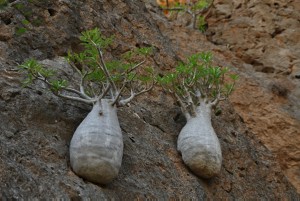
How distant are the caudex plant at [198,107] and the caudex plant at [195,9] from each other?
7.13 m

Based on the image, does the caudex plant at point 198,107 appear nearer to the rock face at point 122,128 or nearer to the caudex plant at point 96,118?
the rock face at point 122,128

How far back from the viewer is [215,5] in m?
15.7

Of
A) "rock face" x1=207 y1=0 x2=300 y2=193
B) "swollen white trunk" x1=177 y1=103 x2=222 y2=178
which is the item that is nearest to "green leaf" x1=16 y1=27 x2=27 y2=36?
"swollen white trunk" x1=177 y1=103 x2=222 y2=178

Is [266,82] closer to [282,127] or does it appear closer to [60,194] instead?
[282,127]

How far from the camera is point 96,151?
5.39m

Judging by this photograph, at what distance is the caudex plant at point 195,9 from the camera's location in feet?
50.0

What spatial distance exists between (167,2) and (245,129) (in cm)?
906

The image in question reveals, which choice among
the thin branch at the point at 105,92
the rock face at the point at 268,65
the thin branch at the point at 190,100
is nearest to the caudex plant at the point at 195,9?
the rock face at the point at 268,65

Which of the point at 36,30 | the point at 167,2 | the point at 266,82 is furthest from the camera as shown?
the point at 167,2

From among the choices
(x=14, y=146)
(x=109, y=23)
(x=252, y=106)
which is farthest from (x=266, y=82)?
(x=14, y=146)

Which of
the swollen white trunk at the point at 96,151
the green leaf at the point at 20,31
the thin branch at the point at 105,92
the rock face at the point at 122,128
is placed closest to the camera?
the rock face at the point at 122,128

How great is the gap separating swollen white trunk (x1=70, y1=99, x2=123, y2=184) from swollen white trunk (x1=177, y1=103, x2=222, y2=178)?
1.48 m

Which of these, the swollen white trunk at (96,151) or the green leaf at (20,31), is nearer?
the swollen white trunk at (96,151)

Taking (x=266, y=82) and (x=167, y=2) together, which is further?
(x=167, y=2)
